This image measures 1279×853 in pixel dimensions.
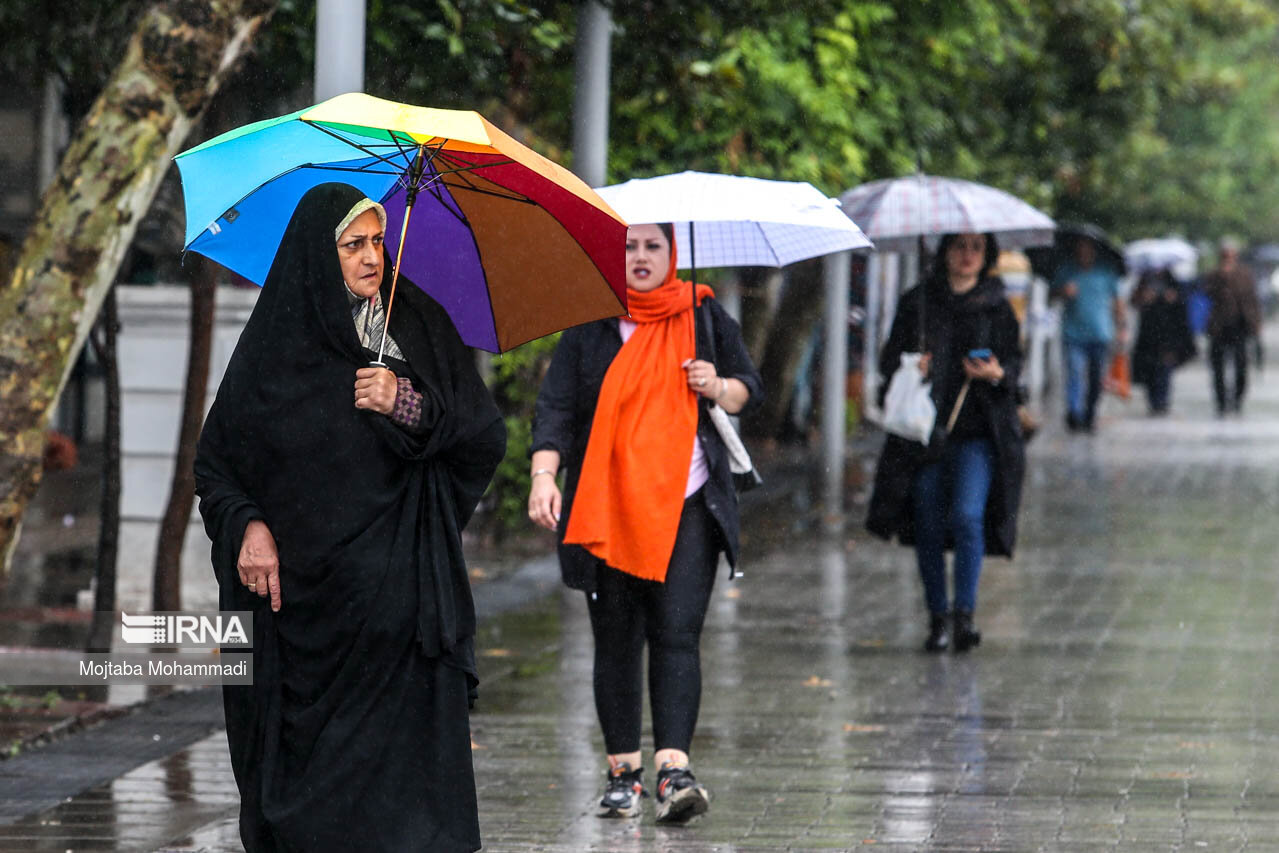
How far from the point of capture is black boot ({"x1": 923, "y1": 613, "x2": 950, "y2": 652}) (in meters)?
9.05

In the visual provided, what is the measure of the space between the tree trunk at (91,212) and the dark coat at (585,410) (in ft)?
5.98

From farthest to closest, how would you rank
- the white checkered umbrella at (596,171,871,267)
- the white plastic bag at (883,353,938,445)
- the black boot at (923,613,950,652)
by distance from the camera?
the black boot at (923,613,950,652)
the white plastic bag at (883,353,938,445)
the white checkered umbrella at (596,171,871,267)

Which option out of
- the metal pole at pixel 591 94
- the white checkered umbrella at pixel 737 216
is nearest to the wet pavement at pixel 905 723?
the white checkered umbrella at pixel 737 216

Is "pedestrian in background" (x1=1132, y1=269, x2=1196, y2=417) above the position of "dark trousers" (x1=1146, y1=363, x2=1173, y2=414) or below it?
above

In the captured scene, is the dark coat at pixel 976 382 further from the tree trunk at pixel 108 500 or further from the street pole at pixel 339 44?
the tree trunk at pixel 108 500

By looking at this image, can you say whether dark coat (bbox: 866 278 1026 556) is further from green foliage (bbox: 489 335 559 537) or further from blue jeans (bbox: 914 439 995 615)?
green foliage (bbox: 489 335 559 537)

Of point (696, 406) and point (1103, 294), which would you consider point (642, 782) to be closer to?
point (696, 406)

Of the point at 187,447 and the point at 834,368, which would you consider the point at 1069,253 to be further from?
the point at 187,447

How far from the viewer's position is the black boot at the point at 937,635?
9.05 meters

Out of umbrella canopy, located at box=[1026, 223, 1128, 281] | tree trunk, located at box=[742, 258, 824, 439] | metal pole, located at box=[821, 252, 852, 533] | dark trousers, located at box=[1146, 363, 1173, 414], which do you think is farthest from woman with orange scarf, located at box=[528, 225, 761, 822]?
dark trousers, located at box=[1146, 363, 1173, 414]

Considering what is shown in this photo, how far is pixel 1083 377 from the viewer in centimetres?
2275

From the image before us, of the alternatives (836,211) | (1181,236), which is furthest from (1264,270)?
(836,211)

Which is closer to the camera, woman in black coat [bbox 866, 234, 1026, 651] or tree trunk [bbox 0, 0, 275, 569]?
tree trunk [bbox 0, 0, 275, 569]

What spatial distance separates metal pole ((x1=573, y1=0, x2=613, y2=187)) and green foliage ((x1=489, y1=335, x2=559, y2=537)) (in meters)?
2.45
